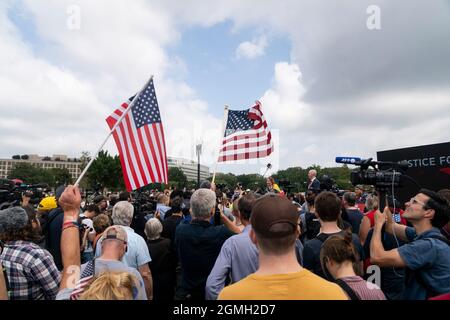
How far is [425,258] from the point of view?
2.59m

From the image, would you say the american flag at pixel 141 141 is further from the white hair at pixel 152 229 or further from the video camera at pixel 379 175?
the video camera at pixel 379 175

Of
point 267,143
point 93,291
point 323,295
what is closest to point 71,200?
point 93,291

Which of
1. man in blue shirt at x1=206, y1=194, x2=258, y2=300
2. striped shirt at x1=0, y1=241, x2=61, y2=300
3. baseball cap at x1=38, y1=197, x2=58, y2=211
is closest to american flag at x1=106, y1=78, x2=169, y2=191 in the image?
striped shirt at x1=0, y1=241, x2=61, y2=300

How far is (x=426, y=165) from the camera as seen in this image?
769 cm

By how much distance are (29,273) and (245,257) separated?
1907 millimetres

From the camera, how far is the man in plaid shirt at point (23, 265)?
8.96ft

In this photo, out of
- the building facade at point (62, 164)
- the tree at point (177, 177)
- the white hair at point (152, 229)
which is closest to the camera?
the white hair at point (152, 229)

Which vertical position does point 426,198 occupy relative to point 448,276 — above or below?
above

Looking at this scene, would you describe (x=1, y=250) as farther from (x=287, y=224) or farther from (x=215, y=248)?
(x=287, y=224)

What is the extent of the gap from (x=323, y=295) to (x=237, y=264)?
4.71 feet

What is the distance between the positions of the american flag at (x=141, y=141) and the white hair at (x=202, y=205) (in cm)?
190

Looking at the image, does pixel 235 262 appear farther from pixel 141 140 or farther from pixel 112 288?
pixel 141 140

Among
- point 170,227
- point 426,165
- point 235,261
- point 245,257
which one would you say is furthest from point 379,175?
point 426,165

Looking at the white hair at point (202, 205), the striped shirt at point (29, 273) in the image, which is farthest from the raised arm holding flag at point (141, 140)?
the striped shirt at point (29, 273)
